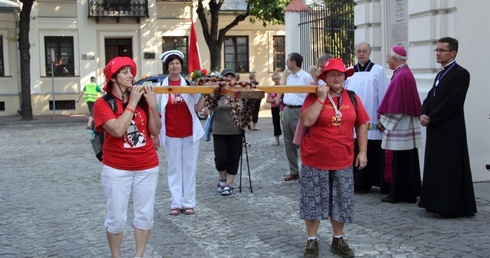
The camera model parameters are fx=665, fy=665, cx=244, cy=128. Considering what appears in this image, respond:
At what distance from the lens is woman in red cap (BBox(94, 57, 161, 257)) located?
18.1 feet

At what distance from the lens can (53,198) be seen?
9.80m

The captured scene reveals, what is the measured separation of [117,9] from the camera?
104 ft

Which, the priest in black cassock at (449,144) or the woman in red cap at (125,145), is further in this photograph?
the priest in black cassock at (449,144)

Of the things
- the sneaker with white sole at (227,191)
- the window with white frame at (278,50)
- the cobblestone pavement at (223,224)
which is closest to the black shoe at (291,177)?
the cobblestone pavement at (223,224)

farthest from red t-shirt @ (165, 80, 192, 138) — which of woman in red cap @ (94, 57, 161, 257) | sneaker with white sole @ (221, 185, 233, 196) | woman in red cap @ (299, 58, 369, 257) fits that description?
woman in red cap @ (94, 57, 161, 257)

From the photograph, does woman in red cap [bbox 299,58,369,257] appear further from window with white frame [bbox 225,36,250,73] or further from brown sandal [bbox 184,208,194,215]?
window with white frame [bbox 225,36,250,73]

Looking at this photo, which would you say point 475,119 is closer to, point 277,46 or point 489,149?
point 489,149

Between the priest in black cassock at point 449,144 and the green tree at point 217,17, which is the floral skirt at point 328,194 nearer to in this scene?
the priest in black cassock at point 449,144

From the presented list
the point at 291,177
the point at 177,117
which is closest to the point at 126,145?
the point at 177,117

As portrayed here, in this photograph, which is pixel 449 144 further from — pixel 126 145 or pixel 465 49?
pixel 126 145

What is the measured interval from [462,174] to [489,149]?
245cm

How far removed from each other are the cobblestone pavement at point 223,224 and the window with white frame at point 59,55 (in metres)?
20.0

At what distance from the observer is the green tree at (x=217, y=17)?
95.5 ft

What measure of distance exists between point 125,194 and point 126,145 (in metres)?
0.42
